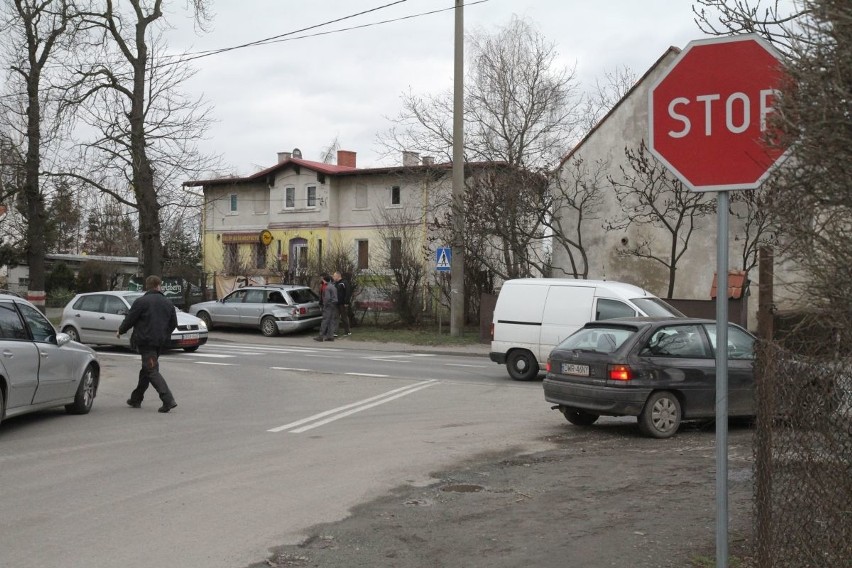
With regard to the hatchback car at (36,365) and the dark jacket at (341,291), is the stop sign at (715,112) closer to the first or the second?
the hatchback car at (36,365)

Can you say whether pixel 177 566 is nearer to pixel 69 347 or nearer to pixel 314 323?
pixel 69 347

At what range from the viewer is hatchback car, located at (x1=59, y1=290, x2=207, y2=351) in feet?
78.1

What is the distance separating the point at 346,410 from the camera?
1376 cm

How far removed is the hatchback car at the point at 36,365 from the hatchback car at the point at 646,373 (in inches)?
243

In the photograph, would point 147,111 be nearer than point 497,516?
No

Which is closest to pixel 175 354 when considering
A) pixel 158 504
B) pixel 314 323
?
pixel 314 323

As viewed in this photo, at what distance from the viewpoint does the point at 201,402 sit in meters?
14.4

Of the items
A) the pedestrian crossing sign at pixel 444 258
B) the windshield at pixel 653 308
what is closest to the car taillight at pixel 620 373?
the windshield at pixel 653 308

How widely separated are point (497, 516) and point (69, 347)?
7414 millimetres

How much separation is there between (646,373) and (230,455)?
16.1ft

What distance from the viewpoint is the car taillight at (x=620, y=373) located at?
439 inches

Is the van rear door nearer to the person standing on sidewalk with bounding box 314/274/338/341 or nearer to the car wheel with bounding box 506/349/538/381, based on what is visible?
the car wheel with bounding box 506/349/538/381

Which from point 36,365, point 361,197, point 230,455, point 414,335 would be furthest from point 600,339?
point 361,197

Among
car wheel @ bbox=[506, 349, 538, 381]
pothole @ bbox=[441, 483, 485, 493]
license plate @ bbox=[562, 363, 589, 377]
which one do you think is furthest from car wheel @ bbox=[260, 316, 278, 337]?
pothole @ bbox=[441, 483, 485, 493]
